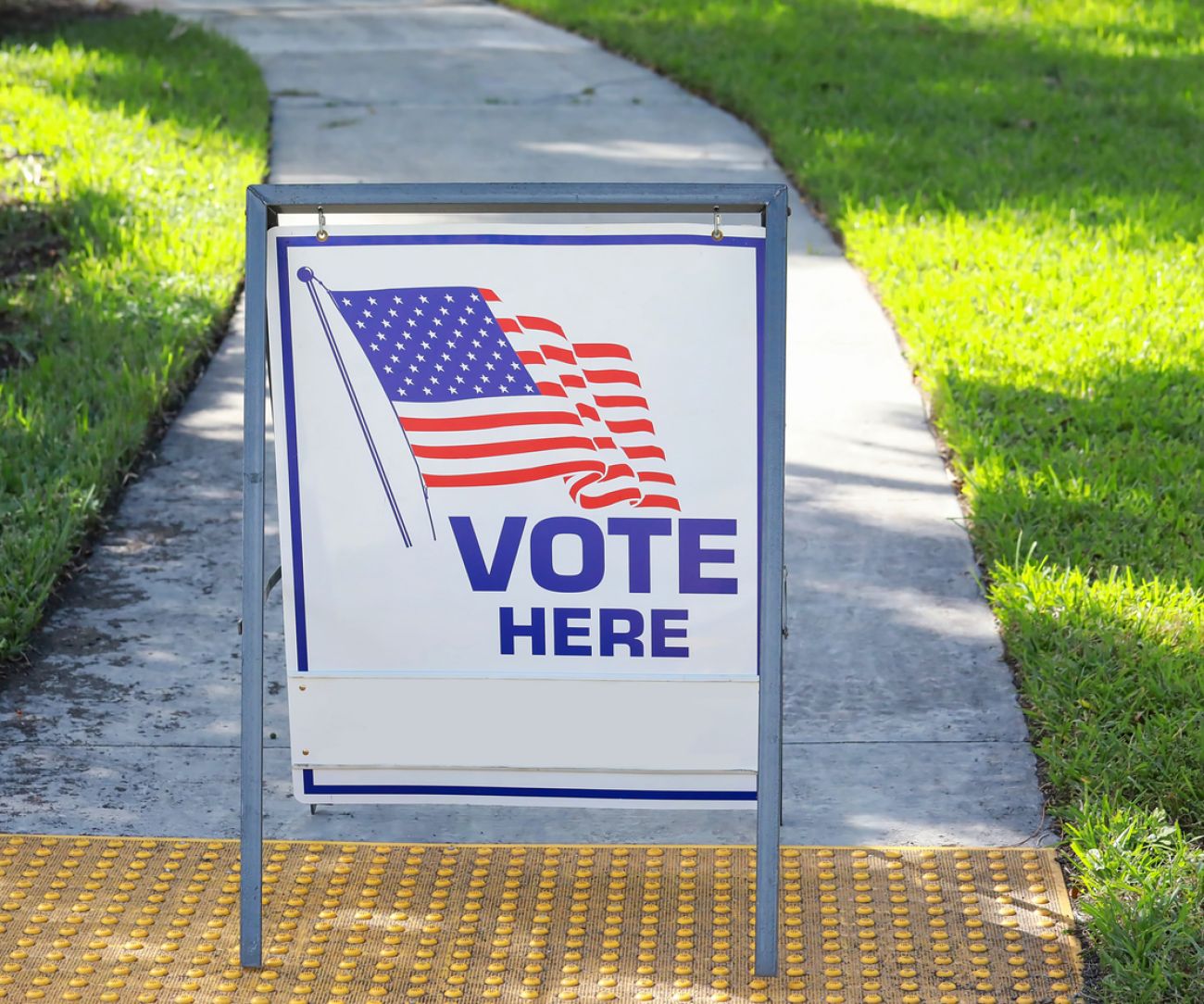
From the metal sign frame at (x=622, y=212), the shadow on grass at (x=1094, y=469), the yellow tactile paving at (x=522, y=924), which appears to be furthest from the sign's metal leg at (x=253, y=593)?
the shadow on grass at (x=1094, y=469)

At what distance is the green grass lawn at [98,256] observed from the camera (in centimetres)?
478

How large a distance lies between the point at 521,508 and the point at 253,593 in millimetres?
495

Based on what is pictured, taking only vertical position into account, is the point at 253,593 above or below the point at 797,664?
above

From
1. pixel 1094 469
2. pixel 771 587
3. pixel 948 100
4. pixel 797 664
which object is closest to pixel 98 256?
pixel 797 664

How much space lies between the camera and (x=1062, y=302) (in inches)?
247

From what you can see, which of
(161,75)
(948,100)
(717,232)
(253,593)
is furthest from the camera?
(161,75)

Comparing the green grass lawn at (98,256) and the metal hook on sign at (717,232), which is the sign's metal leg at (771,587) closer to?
the metal hook on sign at (717,232)

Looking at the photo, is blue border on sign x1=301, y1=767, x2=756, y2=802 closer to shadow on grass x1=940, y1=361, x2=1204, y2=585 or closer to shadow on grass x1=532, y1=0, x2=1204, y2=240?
shadow on grass x1=940, y1=361, x2=1204, y2=585

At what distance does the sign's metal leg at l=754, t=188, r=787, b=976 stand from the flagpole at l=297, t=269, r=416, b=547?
609 mm

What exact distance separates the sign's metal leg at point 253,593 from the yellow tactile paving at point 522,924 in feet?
0.43

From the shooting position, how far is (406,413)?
2.83 m

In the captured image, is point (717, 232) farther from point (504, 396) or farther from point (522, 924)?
point (522, 924)

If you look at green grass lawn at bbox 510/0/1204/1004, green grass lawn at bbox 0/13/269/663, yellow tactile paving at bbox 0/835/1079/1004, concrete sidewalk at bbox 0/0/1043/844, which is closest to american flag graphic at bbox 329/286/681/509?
yellow tactile paving at bbox 0/835/1079/1004

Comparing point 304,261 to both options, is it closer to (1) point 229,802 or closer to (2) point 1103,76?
(1) point 229,802
